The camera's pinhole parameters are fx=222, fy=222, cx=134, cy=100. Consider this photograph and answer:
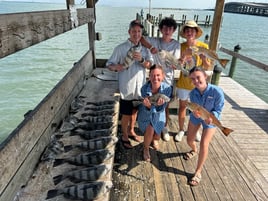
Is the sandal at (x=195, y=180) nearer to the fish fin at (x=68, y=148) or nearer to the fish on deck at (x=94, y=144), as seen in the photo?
the fish on deck at (x=94, y=144)

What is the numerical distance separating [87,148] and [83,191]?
2.70ft

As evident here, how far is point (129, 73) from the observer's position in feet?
11.4

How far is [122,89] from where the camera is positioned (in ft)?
11.7

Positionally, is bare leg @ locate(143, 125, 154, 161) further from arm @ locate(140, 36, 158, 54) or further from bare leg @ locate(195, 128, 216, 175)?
arm @ locate(140, 36, 158, 54)

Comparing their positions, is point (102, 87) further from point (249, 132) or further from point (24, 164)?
point (249, 132)

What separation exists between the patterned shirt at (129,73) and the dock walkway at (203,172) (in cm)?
107

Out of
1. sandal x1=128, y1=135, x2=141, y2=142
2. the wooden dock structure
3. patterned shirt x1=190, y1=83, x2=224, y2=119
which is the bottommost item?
sandal x1=128, y1=135, x2=141, y2=142

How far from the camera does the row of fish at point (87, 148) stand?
245 cm

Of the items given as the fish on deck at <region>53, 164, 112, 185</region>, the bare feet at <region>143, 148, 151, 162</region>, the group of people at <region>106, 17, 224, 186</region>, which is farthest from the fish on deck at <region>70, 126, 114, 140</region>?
the fish on deck at <region>53, 164, 112, 185</region>

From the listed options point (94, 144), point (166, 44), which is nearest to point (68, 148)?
point (94, 144)

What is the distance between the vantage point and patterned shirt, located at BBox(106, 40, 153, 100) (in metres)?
3.47

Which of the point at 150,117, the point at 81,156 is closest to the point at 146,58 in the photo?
the point at 150,117

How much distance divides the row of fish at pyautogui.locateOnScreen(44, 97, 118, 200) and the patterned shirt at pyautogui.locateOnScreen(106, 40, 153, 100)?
639 millimetres

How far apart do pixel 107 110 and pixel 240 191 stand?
2483mm
